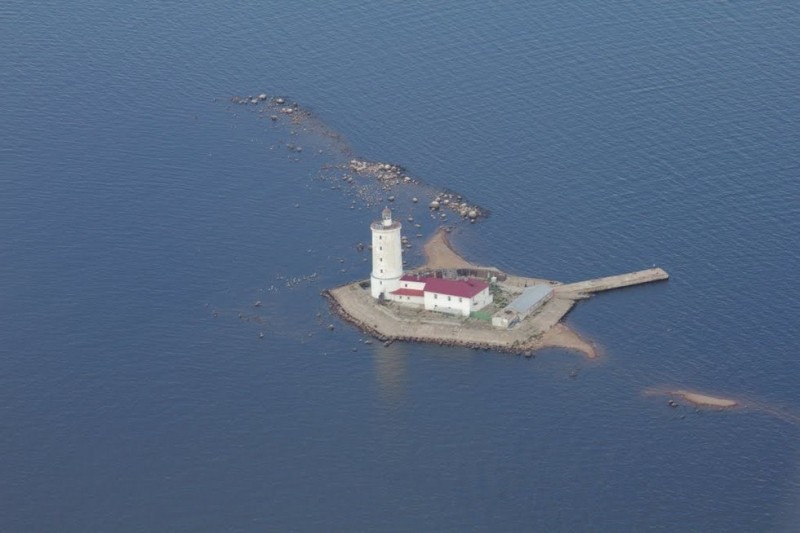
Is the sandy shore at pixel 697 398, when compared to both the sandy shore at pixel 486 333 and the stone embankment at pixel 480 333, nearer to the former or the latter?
the sandy shore at pixel 486 333

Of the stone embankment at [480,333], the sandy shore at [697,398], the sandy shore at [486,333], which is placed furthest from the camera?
the stone embankment at [480,333]

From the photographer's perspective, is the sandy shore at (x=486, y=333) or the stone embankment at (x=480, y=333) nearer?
the sandy shore at (x=486, y=333)

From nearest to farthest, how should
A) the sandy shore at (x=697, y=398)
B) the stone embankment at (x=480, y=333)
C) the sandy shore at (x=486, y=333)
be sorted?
the sandy shore at (x=697, y=398) → the sandy shore at (x=486, y=333) → the stone embankment at (x=480, y=333)

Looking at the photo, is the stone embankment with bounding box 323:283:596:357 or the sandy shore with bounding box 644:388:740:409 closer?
the sandy shore with bounding box 644:388:740:409

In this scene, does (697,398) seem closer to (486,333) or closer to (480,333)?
(486,333)

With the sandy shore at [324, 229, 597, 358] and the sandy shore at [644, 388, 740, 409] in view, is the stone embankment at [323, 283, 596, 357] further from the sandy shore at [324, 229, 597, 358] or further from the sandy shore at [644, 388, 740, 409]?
the sandy shore at [644, 388, 740, 409]

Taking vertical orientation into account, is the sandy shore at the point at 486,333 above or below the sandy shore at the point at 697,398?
above

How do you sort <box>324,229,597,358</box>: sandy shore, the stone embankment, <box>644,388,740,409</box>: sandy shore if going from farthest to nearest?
the stone embankment < <box>324,229,597,358</box>: sandy shore < <box>644,388,740,409</box>: sandy shore

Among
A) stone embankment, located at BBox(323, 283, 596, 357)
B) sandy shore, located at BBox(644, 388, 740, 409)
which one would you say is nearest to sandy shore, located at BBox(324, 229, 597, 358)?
Answer: stone embankment, located at BBox(323, 283, 596, 357)

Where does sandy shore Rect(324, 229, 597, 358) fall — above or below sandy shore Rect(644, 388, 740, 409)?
above

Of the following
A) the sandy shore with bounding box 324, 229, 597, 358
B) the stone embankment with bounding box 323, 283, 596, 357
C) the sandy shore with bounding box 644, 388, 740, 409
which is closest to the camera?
the sandy shore with bounding box 644, 388, 740, 409

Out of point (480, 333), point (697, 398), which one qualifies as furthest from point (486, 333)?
point (697, 398)

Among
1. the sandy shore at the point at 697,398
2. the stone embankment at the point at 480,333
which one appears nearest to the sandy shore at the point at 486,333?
the stone embankment at the point at 480,333
